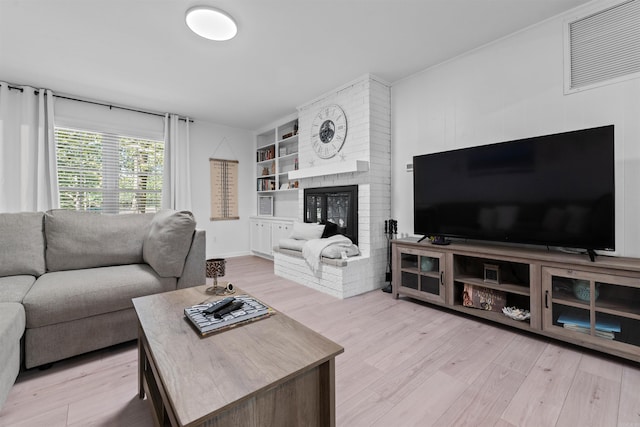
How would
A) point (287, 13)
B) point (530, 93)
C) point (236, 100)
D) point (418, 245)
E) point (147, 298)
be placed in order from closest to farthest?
point (147, 298) < point (287, 13) < point (530, 93) < point (418, 245) < point (236, 100)

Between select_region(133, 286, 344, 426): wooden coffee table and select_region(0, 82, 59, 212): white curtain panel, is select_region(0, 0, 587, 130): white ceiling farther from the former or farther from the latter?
select_region(133, 286, 344, 426): wooden coffee table

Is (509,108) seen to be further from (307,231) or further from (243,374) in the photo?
(243,374)

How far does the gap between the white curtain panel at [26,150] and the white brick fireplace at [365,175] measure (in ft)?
11.3

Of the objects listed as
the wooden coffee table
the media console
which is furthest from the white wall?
the wooden coffee table

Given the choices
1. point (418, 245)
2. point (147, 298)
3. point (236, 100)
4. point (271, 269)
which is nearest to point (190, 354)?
point (147, 298)

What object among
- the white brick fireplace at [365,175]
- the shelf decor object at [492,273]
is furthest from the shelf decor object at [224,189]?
the shelf decor object at [492,273]

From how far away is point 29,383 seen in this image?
5.30 feet

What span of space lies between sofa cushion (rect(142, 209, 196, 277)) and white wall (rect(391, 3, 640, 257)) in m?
2.38

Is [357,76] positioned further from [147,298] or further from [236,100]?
[147,298]

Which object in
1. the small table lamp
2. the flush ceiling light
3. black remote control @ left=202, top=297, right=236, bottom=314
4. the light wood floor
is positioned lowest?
the light wood floor

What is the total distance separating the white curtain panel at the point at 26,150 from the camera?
137 inches

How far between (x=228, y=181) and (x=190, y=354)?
486 centimetres

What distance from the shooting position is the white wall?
203 centimetres

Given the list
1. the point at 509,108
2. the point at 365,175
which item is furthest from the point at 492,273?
the point at 365,175
